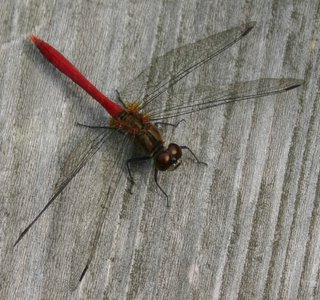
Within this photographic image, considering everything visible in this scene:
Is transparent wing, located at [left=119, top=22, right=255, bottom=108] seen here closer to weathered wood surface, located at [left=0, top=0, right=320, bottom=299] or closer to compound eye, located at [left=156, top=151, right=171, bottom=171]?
weathered wood surface, located at [left=0, top=0, right=320, bottom=299]

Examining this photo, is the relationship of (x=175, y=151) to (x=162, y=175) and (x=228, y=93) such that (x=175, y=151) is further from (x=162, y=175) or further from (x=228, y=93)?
(x=228, y=93)

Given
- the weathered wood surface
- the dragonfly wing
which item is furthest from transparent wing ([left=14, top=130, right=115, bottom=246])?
the dragonfly wing

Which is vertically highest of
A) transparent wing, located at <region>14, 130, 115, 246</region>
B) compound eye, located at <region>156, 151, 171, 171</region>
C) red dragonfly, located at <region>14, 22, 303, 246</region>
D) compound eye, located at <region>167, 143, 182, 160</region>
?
red dragonfly, located at <region>14, 22, 303, 246</region>

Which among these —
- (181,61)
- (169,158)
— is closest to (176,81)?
(181,61)

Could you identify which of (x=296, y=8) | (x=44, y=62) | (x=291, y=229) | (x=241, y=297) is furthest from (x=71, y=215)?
(x=296, y=8)

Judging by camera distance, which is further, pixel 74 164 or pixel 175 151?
pixel 175 151

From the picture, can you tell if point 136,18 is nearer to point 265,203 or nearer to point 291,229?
point 265,203
